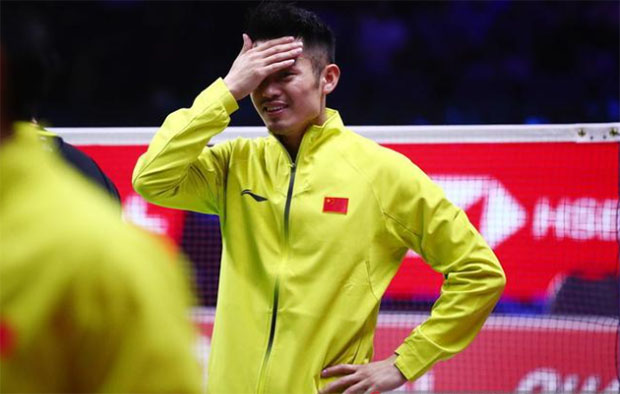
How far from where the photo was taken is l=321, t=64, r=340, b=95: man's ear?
352 centimetres

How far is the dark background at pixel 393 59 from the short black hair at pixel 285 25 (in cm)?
623

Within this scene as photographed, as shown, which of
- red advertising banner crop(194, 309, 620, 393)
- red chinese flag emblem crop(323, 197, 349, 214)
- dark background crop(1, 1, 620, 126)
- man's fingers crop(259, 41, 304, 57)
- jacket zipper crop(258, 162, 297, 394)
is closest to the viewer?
jacket zipper crop(258, 162, 297, 394)

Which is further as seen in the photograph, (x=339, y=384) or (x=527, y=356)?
(x=527, y=356)

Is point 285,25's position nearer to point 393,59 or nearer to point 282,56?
point 282,56

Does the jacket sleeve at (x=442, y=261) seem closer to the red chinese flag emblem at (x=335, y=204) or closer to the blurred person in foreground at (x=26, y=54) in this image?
the red chinese flag emblem at (x=335, y=204)

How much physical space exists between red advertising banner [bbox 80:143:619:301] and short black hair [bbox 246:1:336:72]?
1.86 metres

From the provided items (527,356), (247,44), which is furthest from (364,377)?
(527,356)

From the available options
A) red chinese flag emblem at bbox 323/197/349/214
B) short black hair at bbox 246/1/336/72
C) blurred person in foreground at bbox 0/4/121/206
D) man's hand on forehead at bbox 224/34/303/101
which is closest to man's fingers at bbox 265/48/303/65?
man's hand on forehead at bbox 224/34/303/101

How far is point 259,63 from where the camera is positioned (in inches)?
129

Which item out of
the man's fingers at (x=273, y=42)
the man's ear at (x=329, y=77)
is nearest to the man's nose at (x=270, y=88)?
the man's fingers at (x=273, y=42)

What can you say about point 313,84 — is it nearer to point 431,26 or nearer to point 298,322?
point 298,322

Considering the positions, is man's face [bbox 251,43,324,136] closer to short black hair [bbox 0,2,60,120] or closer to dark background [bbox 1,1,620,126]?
short black hair [bbox 0,2,60,120]

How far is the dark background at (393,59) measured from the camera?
32.7 ft

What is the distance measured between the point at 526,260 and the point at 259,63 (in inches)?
106
